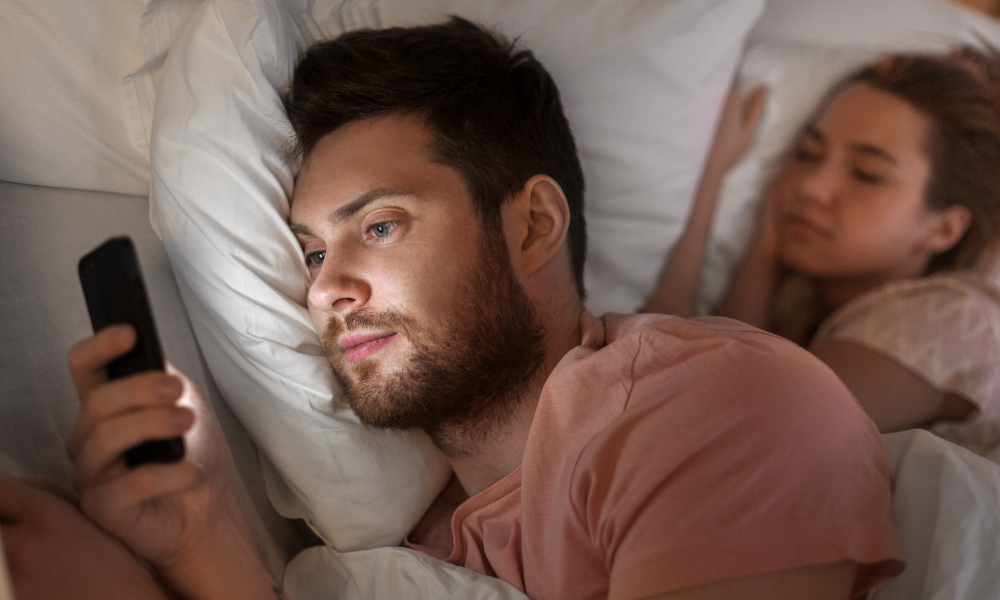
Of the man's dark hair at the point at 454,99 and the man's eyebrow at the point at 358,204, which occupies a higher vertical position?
the man's dark hair at the point at 454,99

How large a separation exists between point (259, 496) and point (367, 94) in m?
0.55

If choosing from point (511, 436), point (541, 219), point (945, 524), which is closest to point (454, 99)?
point (541, 219)

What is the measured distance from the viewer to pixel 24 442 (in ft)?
1.57

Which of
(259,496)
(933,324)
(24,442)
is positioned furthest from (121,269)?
(933,324)

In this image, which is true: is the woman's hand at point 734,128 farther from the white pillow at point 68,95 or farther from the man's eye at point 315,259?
the white pillow at point 68,95

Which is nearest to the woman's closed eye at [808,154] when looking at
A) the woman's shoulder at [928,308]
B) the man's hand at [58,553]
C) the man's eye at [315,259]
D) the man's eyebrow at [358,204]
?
the woman's shoulder at [928,308]

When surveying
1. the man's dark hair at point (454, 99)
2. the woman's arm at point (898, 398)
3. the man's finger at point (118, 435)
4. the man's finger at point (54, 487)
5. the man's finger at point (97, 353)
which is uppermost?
the man's dark hair at point (454, 99)

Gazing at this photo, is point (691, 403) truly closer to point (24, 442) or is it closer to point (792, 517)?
point (792, 517)

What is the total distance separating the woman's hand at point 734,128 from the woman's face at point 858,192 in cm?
8

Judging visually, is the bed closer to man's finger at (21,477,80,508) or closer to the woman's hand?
man's finger at (21,477,80,508)

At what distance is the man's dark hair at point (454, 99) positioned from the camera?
0.78 metres

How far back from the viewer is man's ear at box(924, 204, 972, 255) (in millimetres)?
934

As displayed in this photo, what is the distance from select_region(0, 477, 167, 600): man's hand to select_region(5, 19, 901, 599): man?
17 millimetres

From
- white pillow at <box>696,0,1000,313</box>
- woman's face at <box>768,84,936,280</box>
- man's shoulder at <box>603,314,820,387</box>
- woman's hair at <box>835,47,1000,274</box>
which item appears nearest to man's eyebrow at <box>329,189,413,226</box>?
man's shoulder at <box>603,314,820,387</box>
